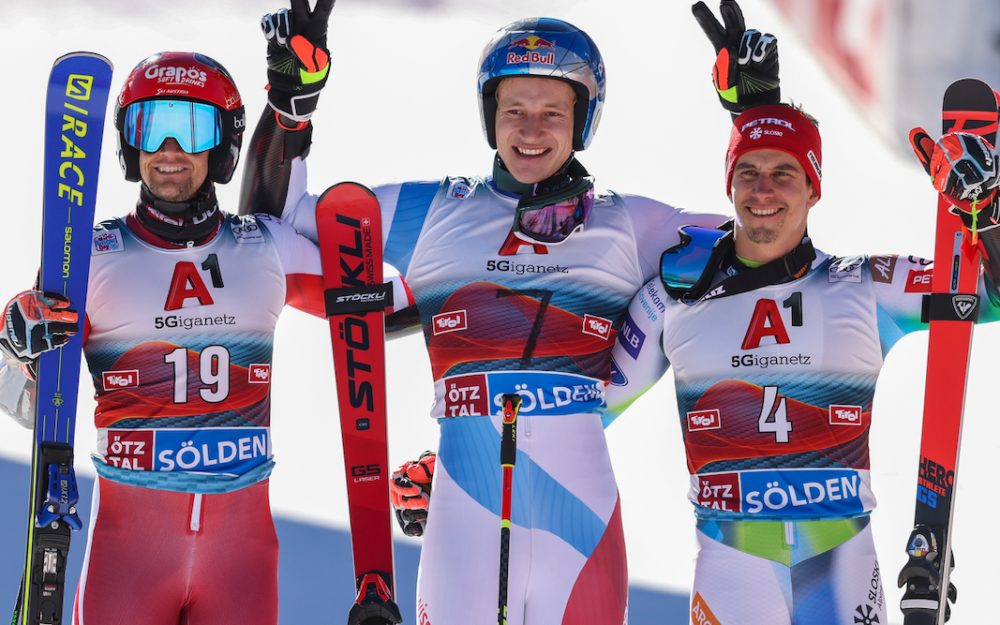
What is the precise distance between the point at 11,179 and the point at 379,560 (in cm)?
894

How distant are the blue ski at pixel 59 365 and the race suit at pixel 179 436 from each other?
3.6 inches

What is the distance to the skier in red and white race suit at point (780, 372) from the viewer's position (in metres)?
5.41

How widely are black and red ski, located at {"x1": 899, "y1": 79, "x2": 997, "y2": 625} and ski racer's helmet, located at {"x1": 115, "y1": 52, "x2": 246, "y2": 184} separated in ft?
8.12

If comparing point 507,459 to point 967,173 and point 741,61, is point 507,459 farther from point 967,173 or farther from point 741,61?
point 967,173

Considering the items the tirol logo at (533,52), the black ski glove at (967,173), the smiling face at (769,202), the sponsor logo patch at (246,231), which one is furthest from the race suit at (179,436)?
the black ski glove at (967,173)

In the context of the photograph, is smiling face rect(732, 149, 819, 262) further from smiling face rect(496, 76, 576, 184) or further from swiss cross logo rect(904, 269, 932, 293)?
smiling face rect(496, 76, 576, 184)

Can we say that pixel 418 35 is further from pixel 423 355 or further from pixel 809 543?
pixel 809 543

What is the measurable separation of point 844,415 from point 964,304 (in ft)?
1.88

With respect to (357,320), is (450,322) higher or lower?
lower

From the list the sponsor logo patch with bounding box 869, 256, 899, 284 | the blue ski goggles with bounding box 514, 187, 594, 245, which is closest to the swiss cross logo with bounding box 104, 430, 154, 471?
the blue ski goggles with bounding box 514, 187, 594, 245

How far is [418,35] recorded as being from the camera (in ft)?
54.0

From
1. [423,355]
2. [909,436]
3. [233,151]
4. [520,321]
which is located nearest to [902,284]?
[520,321]

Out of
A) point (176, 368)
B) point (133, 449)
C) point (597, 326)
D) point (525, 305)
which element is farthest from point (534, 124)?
point (133, 449)

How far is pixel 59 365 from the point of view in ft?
18.4
